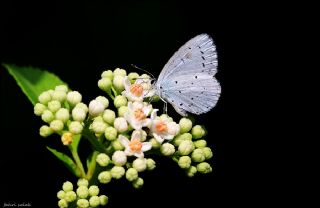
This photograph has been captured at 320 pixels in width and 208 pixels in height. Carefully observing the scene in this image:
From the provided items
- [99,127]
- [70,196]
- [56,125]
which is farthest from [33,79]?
[70,196]

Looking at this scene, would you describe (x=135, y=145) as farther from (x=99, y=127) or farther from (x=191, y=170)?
(x=191, y=170)

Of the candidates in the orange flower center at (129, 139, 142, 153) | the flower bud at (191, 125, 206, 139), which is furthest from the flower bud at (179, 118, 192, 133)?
the orange flower center at (129, 139, 142, 153)

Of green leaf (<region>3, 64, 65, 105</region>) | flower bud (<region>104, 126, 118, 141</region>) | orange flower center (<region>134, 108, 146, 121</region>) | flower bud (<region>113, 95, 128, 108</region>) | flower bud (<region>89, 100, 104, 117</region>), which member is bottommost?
flower bud (<region>104, 126, 118, 141</region>)

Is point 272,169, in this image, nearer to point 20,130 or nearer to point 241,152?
point 241,152

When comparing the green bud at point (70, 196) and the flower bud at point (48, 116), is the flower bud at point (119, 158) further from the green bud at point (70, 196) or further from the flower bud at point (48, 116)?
the flower bud at point (48, 116)

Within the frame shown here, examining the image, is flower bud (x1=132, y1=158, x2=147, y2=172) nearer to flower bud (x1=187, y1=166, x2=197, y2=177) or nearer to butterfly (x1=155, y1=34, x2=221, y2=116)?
flower bud (x1=187, y1=166, x2=197, y2=177)

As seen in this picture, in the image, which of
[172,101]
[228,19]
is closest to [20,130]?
[172,101]

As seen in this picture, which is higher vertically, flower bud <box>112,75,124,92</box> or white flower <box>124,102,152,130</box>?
flower bud <box>112,75,124,92</box>

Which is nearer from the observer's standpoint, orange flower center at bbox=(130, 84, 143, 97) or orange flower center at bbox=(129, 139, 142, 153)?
orange flower center at bbox=(129, 139, 142, 153)
